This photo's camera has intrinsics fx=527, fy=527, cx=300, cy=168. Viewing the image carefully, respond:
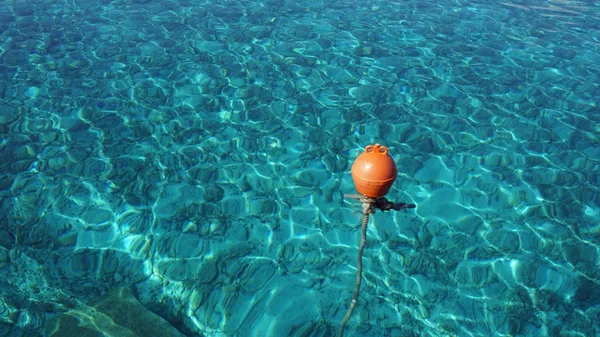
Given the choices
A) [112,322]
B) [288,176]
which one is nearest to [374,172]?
[112,322]

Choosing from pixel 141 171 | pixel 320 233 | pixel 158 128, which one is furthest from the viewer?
pixel 158 128

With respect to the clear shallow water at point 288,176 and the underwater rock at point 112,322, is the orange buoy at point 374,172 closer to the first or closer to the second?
the clear shallow water at point 288,176

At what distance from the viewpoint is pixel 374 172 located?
2934mm

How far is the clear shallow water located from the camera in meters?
4.57

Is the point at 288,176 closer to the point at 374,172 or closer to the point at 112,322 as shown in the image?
the point at 112,322

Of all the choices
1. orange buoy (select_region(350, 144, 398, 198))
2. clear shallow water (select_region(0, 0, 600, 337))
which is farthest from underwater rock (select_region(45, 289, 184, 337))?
orange buoy (select_region(350, 144, 398, 198))

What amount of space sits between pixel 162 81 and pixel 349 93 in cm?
268

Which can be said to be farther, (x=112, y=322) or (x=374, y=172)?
(x=112, y=322)

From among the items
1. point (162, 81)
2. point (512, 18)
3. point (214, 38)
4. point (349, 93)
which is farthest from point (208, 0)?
point (512, 18)

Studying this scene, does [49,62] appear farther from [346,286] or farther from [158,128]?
[346,286]

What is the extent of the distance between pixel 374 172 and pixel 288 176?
307 centimetres

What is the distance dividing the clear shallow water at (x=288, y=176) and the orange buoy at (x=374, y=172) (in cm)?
186

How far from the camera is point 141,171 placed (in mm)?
5930

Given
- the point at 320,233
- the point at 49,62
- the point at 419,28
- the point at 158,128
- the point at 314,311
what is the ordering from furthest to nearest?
the point at 419,28 < the point at 49,62 < the point at 158,128 < the point at 320,233 < the point at 314,311
